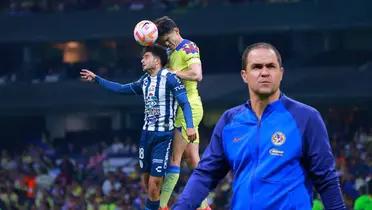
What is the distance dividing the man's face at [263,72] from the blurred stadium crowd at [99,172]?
1190 cm

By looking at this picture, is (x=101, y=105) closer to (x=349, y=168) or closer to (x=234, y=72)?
(x=234, y=72)

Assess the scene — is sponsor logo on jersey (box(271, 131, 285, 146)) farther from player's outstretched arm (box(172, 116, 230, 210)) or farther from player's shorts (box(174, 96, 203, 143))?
player's shorts (box(174, 96, 203, 143))

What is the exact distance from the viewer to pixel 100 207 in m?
21.3

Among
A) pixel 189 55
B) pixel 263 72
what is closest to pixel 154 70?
pixel 189 55

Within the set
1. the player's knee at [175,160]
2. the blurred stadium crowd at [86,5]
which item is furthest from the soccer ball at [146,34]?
the blurred stadium crowd at [86,5]

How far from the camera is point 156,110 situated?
11.5 meters

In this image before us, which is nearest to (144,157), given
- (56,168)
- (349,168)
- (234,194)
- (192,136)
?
(192,136)

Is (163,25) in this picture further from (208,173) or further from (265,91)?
(265,91)

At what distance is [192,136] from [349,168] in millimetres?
11654

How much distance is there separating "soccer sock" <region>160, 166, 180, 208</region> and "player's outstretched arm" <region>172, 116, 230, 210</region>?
5.11 meters

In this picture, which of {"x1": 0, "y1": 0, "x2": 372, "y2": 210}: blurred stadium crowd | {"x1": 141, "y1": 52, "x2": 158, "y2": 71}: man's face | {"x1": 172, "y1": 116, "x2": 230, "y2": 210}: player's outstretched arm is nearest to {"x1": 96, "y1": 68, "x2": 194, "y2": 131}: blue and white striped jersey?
{"x1": 141, "y1": 52, "x2": 158, "y2": 71}: man's face

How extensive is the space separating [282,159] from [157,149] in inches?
208

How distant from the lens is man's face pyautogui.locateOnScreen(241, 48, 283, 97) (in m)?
6.29

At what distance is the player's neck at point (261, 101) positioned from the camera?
638 cm
